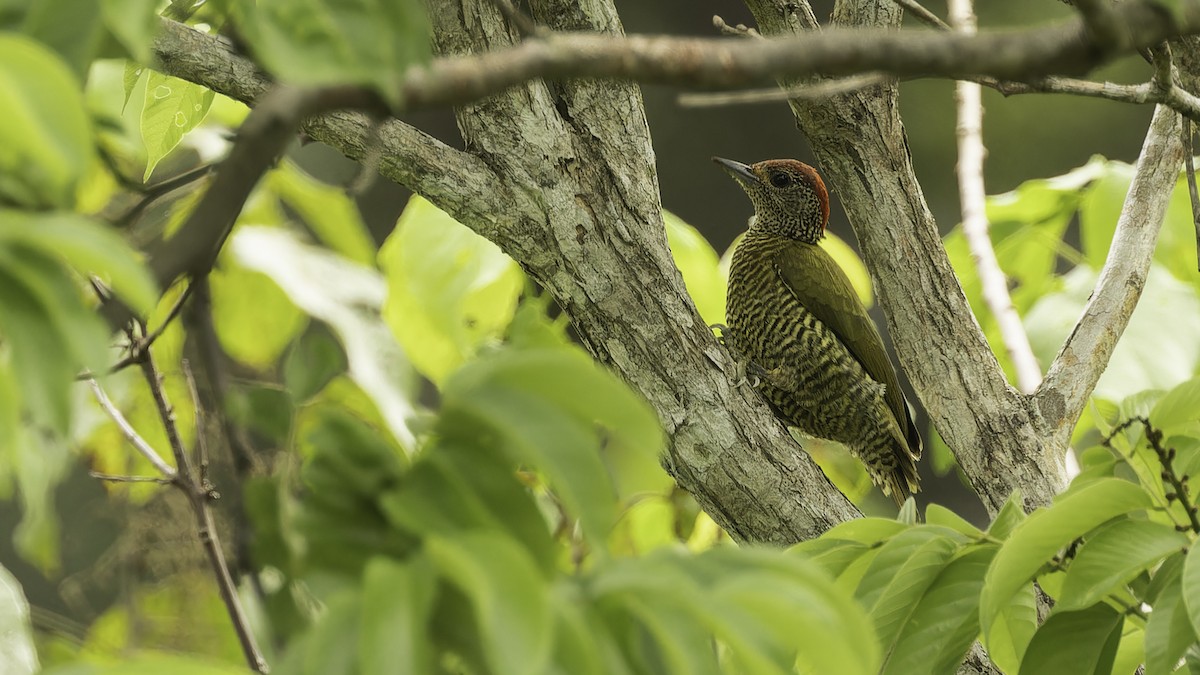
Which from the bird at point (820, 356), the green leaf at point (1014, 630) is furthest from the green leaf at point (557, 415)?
the bird at point (820, 356)

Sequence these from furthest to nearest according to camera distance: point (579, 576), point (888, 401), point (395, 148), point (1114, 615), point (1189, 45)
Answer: point (888, 401) < point (1189, 45) < point (395, 148) < point (1114, 615) < point (579, 576)

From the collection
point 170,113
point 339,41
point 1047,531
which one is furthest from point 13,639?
point 1047,531

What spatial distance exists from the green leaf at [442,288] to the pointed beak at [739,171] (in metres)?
0.84

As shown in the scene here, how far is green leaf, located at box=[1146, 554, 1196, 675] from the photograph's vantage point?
0.82 meters

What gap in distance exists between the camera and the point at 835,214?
15.8ft

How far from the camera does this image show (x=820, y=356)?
225cm

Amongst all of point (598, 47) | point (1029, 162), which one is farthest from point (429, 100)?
point (1029, 162)

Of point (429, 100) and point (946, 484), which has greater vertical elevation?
point (429, 100)

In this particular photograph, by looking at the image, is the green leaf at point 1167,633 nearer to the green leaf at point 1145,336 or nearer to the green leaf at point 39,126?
the green leaf at point 39,126

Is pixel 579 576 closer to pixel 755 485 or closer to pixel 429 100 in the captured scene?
pixel 429 100

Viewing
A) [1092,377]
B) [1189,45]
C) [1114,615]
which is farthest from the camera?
[1092,377]

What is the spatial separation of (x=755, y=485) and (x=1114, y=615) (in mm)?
389

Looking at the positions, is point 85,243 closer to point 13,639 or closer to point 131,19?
point 131,19

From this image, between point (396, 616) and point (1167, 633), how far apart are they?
0.62 metres
